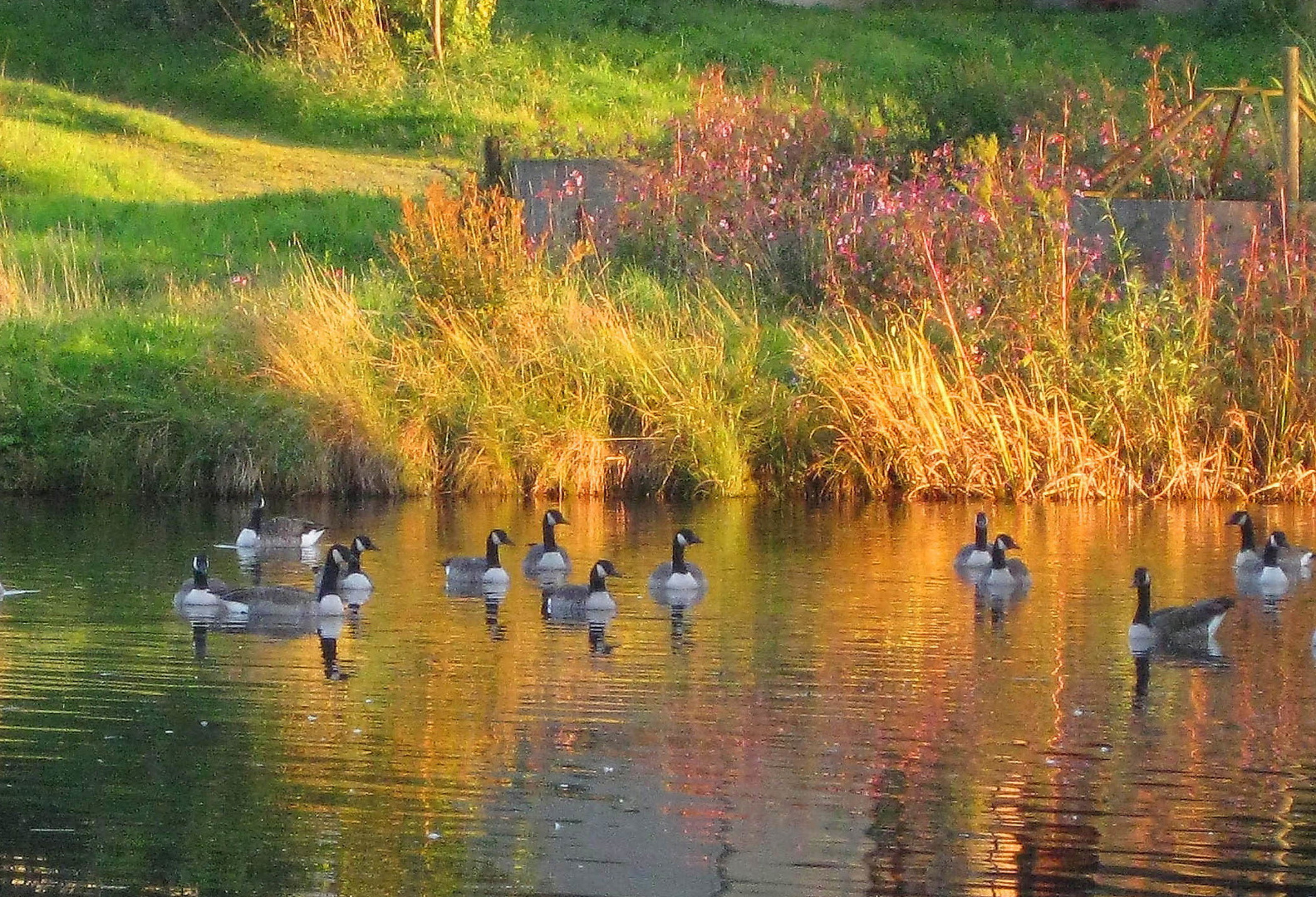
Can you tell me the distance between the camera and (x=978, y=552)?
15.5 meters

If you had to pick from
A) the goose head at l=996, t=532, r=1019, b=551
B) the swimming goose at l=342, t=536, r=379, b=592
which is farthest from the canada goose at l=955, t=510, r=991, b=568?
the swimming goose at l=342, t=536, r=379, b=592

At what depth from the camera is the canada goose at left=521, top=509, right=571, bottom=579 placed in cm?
1550

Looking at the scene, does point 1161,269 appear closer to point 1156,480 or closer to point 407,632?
point 1156,480

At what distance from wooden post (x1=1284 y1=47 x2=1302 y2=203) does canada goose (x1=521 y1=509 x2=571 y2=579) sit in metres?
9.34

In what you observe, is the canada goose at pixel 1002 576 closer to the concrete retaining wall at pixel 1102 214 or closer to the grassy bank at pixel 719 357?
the grassy bank at pixel 719 357

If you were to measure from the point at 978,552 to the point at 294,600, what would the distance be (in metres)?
5.01

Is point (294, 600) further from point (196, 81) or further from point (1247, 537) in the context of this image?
point (196, 81)

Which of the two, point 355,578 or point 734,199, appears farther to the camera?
point 734,199

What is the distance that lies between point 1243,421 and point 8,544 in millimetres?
10819

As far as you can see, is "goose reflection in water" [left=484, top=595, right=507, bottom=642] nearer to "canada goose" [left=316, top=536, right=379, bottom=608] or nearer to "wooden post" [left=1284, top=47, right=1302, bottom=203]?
"canada goose" [left=316, top=536, right=379, bottom=608]

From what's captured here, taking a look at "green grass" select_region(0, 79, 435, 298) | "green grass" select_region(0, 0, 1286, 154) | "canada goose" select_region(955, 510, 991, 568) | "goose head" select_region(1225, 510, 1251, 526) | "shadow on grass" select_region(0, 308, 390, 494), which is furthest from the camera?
"green grass" select_region(0, 0, 1286, 154)

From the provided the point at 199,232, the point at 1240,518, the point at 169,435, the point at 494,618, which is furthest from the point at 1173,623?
the point at 199,232

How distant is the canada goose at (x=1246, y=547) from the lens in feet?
50.5

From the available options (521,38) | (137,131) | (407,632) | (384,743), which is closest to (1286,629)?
(407,632)
